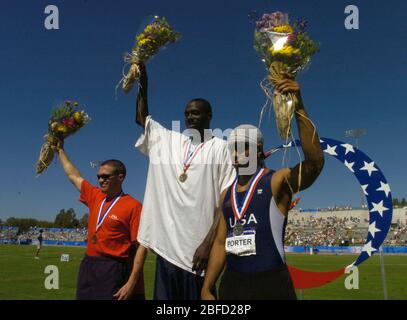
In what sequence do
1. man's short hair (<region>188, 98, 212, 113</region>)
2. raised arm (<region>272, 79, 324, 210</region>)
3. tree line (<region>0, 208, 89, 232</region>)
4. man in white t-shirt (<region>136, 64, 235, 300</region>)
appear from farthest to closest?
tree line (<region>0, 208, 89, 232</region>), man's short hair (<region>188, 98, 212, 113</region>), man in white t-shirt (<region>136, 64, 235, 300</region>), raised arm (<region>272, 79, 324, 210</region>)

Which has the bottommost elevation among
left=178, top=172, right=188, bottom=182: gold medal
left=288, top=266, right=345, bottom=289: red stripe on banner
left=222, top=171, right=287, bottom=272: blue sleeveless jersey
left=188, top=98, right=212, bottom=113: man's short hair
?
left=288, top=266, right=345, bottom=289: red stripe on banner

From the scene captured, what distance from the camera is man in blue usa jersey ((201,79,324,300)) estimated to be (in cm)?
333

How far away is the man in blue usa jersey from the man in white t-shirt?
15 centimetres

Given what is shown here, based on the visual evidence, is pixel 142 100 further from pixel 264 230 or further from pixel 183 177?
pixel 264 230

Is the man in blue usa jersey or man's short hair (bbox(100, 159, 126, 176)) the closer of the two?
the man in blue usa jersey

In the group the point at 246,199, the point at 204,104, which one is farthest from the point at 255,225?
the point at 204,104

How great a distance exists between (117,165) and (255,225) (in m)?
2.24

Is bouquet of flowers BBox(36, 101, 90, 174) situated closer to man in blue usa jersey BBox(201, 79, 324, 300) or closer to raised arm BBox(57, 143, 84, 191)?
raised arm BBox(57, 143, 84, 191)

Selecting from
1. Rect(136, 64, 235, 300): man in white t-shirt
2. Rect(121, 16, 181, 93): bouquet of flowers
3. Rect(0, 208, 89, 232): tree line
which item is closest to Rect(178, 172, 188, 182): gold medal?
Rect(136, 64, 235, 300): man in white t-shirt

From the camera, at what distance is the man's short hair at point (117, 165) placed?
16.8 feet

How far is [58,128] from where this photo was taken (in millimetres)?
5270

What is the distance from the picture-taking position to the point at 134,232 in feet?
15.7

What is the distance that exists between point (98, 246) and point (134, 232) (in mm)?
415
